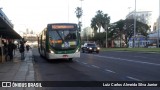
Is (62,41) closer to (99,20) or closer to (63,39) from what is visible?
(63,39)

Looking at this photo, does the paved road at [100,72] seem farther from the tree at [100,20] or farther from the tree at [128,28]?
the tree at [100,20]

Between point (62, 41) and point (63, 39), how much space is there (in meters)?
0.19

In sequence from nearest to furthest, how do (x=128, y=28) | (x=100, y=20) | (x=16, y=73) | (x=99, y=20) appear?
(x=16, y=73), (x=128, y=28), (x=100, y=20), (x=99, y=20)

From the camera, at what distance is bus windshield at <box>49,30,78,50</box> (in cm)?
2902

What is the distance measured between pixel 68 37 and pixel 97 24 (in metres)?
102

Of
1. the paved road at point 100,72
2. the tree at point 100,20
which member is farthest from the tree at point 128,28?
the paved road at point 100,72

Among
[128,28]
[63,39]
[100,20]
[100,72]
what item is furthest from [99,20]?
[100,72]

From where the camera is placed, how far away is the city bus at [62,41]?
28984 millimetres

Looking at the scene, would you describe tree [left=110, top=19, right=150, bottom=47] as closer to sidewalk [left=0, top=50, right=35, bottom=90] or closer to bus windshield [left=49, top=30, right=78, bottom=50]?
bus windshield [left=49, top=30, right=78, bottom=50]

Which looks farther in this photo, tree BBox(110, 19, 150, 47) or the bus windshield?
→ tree BBox(110, 19, 150, 47)

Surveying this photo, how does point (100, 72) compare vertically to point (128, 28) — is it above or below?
below

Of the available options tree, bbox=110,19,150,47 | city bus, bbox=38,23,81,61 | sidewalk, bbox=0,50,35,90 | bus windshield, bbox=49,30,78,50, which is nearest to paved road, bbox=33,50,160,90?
sidewalk, bbox=0,50,35,90

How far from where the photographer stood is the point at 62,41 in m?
29.0

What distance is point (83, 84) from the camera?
14.3 meters
